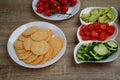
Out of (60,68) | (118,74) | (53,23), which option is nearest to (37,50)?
(60,68)

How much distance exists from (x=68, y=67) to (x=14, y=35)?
317 mm

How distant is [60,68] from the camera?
87 centimetres

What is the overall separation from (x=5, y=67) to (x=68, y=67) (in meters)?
0.29

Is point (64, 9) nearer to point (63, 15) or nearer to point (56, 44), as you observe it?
point (63, 15)

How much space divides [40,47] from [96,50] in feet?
0.79

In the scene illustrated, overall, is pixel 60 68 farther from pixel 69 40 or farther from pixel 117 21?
pixel 117 21

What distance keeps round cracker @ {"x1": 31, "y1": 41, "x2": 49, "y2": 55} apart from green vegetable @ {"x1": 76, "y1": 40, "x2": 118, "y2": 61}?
0.47 ft

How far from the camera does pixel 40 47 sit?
847mm

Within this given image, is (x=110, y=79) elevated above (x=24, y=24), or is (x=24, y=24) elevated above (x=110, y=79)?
(x=24, y=24)

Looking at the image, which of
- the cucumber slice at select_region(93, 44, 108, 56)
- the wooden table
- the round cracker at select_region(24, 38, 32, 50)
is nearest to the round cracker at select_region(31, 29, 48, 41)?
the round cracker at select_region(24, 38, 32, 50)

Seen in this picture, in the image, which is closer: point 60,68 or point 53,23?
point 60,68

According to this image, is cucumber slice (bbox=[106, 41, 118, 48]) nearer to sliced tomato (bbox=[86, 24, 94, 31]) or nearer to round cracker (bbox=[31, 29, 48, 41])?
sliced tomato (bbox=[86, 24, 94, 31])

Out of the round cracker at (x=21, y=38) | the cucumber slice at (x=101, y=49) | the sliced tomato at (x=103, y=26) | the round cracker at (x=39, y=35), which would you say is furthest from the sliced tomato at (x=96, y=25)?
the round cracker at (x=21, y=38)

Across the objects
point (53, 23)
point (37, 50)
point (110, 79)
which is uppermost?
Result: point (53, 23)
